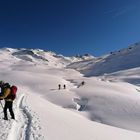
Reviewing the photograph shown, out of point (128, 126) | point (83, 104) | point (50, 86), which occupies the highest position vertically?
point (50, 86)

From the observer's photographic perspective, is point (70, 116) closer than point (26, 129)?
No

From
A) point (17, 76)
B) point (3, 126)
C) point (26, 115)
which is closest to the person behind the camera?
point (3, 126)

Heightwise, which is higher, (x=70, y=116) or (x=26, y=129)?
(x=70, y=116)

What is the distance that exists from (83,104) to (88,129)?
2499 cm

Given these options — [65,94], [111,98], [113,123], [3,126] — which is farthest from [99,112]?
[3,126]

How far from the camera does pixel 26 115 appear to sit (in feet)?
69.3

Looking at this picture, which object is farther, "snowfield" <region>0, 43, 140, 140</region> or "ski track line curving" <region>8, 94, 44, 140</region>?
"snowfield" <region>0, 43, 140, 140</region>

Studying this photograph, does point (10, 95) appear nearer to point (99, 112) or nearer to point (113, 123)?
point (113, 123)

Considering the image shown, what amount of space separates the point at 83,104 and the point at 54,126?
85.8 feet

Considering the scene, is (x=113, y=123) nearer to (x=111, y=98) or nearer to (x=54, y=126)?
(x=111, y=98)

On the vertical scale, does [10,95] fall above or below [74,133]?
above

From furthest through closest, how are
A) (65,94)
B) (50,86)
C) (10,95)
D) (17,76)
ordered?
(17,76), (50,86), (65,94), (10,95)

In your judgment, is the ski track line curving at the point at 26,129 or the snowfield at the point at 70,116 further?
the snowfield at the point at 70,116

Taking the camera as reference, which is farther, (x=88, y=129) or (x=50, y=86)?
(x=50, y=86)
